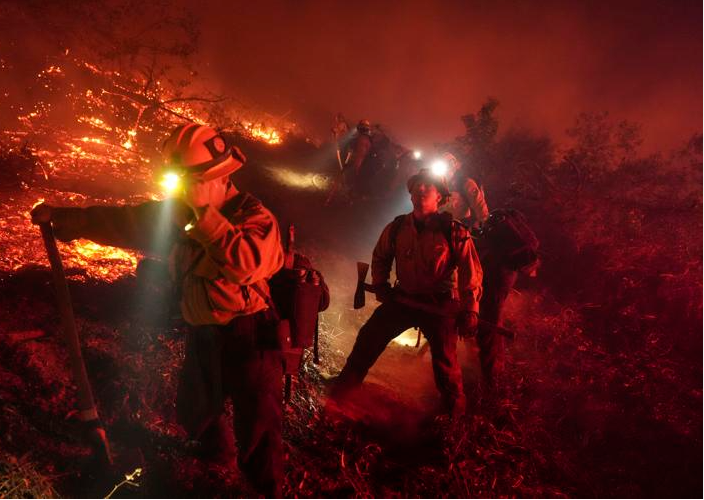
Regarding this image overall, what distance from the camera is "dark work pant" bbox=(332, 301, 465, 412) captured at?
3.83 metres

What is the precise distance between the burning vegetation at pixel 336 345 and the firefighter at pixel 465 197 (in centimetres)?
238

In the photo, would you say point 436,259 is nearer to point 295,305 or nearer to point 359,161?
point 295,305

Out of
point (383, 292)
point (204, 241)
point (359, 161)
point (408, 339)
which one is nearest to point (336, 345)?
point (408, 339)

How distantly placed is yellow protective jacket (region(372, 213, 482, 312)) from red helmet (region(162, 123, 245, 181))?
2295 mm

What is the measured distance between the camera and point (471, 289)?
3725mm

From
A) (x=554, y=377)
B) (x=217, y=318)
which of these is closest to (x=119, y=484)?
(x=217, y=318)

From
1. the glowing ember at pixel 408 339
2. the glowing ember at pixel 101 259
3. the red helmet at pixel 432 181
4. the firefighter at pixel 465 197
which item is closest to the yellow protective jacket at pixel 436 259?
the red helmet at pixel 432 181

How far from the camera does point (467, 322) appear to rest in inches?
146

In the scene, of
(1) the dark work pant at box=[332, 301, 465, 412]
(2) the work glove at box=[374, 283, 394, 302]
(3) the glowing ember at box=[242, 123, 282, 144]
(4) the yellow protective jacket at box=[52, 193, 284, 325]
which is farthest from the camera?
(3) the glowing ember at box=[242, 123, 282, 144]

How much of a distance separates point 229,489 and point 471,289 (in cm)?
274

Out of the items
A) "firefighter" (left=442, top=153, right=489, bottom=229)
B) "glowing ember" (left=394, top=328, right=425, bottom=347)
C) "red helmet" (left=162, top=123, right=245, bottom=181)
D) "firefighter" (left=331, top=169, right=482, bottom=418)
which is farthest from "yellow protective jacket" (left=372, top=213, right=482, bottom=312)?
"glowing ember" (left=394, top=328, right=425, bottom=347)

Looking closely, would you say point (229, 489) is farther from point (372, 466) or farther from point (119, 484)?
point (372, 466)

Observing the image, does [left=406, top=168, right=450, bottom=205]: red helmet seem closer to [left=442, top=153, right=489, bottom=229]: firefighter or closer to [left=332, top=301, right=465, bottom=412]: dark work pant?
[left=332, top=301, right=465, bottom=412]: dark work pant

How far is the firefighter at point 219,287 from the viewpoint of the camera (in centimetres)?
219
